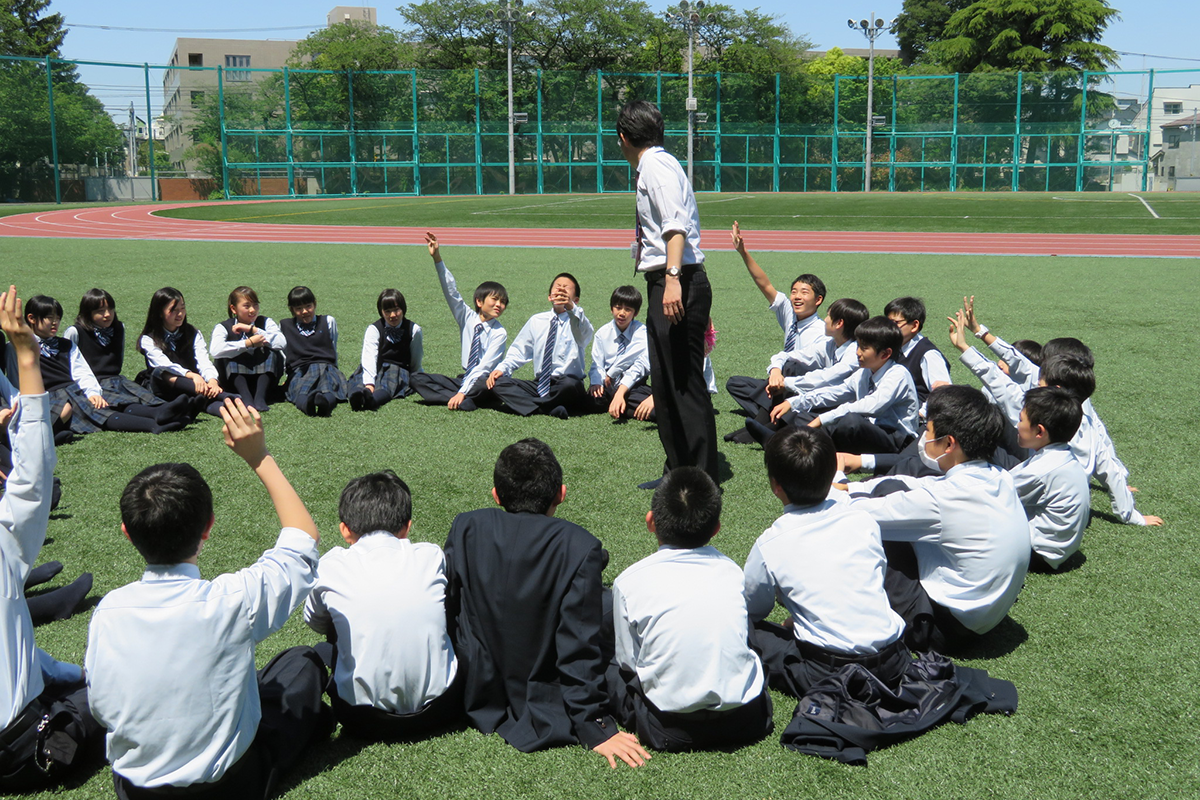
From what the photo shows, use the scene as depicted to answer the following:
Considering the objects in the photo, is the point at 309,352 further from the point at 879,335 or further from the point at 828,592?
the point at 828,592

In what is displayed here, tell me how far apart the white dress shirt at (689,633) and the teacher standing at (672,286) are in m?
1.68

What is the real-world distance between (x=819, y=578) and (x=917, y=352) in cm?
319

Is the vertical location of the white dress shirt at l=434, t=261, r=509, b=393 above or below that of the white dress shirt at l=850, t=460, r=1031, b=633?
above

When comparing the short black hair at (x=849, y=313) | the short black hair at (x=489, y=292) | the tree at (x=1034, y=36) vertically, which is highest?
the tree at (x=1034, y=36)

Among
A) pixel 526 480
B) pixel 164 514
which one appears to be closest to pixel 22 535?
pixel 164 514

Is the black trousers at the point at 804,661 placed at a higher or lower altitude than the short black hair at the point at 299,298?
lower

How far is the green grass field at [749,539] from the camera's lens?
2.62m

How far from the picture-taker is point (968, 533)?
3.23 meters

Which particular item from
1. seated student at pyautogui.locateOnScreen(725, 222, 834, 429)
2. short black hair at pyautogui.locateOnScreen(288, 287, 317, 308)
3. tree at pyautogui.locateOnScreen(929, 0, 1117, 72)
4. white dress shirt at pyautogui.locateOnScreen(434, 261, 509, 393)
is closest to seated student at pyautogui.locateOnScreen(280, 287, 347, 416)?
short black hair at pyautogui.locateOnScreen(288, 287, 317, 308)

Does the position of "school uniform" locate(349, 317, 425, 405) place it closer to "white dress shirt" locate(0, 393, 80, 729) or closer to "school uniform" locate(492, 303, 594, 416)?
"school uniform" locate(492, 303, 594, 416)

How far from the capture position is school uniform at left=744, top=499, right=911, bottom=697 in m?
2.86

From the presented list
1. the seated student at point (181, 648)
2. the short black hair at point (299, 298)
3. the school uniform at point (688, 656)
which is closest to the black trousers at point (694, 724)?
the school uniform at point (688, 656)

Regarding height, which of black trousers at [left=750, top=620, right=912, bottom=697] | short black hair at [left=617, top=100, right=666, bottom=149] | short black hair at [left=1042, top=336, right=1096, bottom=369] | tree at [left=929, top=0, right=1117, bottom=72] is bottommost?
black trousers at [left=750, top=620, right=912, bottom=697]

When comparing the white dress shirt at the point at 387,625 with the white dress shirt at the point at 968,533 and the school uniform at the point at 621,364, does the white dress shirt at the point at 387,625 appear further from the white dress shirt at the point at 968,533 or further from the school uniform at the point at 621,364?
the school uniform at the point at 621,364
